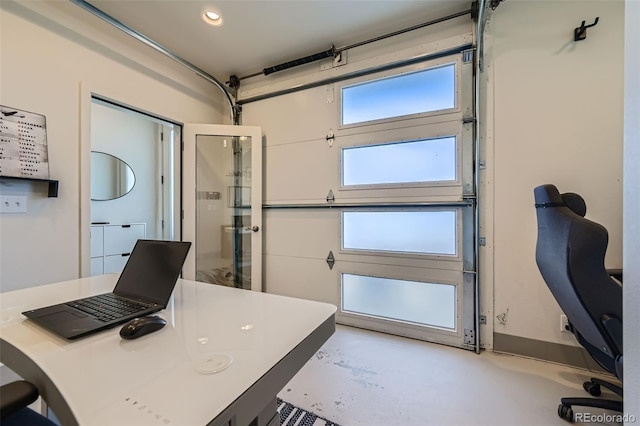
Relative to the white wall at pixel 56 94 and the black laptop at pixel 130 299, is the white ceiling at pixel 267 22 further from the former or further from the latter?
the black laptop at pixel 130 299

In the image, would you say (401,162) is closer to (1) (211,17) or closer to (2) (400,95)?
(2) (400,95)

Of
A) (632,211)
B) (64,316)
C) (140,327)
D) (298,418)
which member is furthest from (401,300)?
(64,316)

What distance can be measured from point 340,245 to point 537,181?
1649 mm

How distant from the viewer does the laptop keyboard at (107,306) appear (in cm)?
81

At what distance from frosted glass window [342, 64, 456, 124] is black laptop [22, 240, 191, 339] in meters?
2.05

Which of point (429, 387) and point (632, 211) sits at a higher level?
point (632, 211)

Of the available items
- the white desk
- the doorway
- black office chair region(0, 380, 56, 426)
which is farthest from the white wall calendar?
black office chair region(0, 380, 56, 426)

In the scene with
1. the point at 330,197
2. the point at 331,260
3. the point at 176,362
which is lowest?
the point at 331,260

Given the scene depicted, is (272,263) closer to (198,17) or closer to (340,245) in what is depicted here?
(340,245)

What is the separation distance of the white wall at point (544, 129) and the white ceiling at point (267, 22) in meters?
0.61

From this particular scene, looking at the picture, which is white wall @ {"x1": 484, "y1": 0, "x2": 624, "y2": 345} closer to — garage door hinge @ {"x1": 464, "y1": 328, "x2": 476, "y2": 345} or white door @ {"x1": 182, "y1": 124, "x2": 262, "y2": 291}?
garage door hinge @ {"x1": 464, "y1": 328, "x2": 476, "y2": 345}

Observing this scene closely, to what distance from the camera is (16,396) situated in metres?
0.54

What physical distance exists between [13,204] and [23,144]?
15.7 inches

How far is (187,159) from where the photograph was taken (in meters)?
2.75
